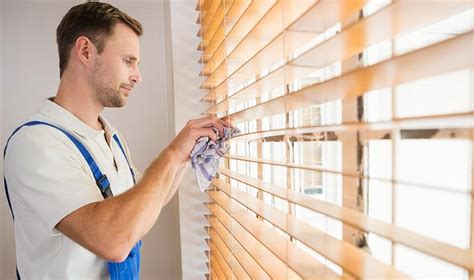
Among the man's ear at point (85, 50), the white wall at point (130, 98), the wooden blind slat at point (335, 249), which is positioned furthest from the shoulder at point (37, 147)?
the white wall at point (130, 98)

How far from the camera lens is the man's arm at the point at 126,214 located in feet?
3.20

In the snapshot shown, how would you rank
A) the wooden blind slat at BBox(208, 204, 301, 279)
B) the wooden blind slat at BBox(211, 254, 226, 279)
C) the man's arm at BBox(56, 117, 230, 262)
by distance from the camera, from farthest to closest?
the wooden blind slat at BBox(211, 254, 226, 279) → the man's arm at BBox(56, 117, 230, 262) → the wooden blind slat at BBox(208, 204, 301, 279)

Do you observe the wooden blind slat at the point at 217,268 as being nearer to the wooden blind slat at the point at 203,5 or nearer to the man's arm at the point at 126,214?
the man's arm at the point at 126,214

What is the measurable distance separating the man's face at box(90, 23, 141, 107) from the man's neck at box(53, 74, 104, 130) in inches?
1.2

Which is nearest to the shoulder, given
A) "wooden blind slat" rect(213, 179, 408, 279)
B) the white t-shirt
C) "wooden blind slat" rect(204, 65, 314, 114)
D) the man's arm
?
the white t-shirt

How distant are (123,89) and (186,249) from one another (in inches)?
27.2

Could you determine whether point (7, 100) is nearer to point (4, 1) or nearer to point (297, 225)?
point (4, 1)

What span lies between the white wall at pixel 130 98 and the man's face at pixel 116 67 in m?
0.75

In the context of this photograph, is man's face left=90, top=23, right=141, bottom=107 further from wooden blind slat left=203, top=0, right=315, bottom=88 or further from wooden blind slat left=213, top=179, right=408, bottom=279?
wooden blind slat left=213, top=179, right=408, bottom=279

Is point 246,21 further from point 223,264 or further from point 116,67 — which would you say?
point 223,264

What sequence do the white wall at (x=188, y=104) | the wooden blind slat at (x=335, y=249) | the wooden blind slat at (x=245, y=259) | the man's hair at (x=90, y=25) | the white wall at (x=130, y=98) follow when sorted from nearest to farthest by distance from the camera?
the wooden blind slat at (x=335, y=249) < the wooden blind slat at (x=245, y=259) < the man's hair at (x=90, y=25) < the white wall at (x=188, y=104) < the white wall at (x=130, y=98)

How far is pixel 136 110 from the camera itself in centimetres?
213

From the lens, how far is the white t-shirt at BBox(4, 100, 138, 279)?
101 centimetres

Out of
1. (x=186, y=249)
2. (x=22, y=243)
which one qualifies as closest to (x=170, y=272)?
(x=186, y=249)
